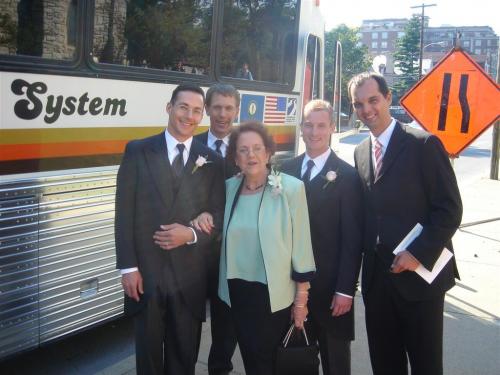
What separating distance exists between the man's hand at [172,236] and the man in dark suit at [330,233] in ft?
2.13

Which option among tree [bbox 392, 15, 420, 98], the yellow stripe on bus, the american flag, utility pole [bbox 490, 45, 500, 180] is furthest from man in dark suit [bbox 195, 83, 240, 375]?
tree [bbox 392, 15, 420, 98]

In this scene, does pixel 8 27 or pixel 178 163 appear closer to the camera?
pixel 178 163

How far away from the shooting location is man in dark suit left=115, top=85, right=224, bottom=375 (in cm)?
262

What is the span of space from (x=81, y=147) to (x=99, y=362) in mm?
1656

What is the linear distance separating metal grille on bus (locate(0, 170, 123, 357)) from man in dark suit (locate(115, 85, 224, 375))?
35.3 inches

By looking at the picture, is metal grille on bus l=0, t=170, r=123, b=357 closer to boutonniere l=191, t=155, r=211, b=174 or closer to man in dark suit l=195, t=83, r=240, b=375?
man in dark suit l=195, t=83, r=240, b=375

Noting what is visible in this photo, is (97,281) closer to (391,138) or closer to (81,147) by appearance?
(81,147)

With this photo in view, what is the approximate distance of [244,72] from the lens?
489 centimetres

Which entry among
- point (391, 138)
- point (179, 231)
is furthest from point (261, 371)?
point (391, 138)

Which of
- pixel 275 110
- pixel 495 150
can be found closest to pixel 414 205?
pixel 275 110

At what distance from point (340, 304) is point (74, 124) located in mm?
1977

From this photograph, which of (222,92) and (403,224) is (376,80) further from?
(222,92)

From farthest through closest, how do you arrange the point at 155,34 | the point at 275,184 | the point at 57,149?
the point at 155,34 → the point at 57,149 → the point at 275,184

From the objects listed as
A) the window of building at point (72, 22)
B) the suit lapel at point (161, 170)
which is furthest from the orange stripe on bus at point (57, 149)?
the suit lapel at point (161, 170)
